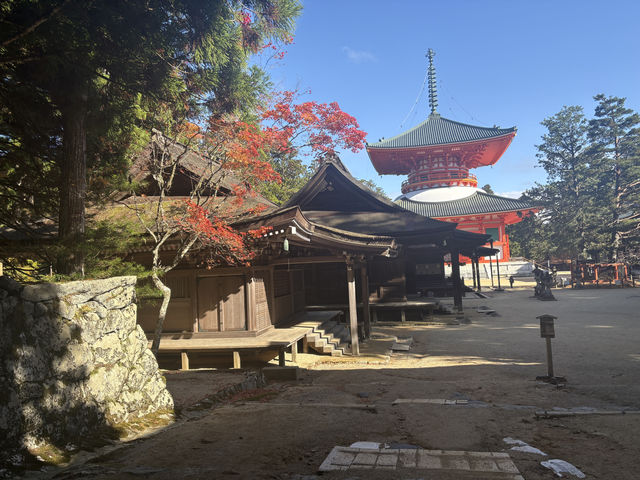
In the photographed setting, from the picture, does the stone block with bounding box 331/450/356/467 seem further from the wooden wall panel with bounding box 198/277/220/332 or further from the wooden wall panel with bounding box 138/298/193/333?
the wooden wall panel with bounding box 138/298/193/333

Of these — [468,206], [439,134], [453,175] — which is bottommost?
[468,206]

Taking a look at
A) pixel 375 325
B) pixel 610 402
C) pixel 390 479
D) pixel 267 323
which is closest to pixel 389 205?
pixel 375 325

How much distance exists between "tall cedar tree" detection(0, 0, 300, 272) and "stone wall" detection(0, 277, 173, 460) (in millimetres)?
1457

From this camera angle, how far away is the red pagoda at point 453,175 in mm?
32062

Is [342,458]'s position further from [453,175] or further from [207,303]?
[453,175]

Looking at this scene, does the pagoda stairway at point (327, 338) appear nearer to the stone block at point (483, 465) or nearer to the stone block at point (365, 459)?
the stone block at point (365, 459)

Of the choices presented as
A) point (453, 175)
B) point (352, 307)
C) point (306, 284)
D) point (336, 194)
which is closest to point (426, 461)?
point (352, 307)

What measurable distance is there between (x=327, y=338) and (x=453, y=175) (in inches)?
1005

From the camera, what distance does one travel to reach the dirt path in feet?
13.1

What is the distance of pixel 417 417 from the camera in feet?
18.8

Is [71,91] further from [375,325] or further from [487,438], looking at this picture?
[375,325]

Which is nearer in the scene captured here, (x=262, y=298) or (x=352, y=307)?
(x=352, y=307)

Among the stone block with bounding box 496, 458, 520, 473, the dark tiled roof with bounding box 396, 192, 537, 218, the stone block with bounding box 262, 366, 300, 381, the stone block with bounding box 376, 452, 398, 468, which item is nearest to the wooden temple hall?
the stone block with bounding box 262, 366, 300, 381

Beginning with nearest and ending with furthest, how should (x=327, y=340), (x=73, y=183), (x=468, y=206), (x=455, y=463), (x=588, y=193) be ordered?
(x=455, y=463)
(x=73, y=183)
(x=327, y=340)
(x=468, y=206)
(x=588, y=193)
